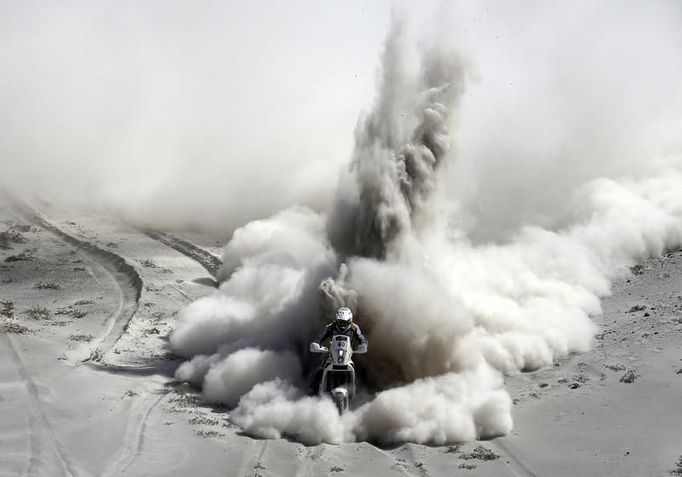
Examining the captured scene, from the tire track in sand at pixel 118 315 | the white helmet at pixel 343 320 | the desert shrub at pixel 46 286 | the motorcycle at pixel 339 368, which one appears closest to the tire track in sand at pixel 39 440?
the tire track in sand at pixel 118 315

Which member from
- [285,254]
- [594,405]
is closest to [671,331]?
[594,405]

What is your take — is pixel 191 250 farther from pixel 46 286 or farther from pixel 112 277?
pixel 46 286

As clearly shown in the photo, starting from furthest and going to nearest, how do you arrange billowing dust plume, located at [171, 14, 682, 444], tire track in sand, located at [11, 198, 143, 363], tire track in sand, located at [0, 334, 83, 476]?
tire track in sand, located at [11, 198, 143, 363]
billowing dust plume, located at [171, 14, 682, 444]
tire track in sand, located at [0, 334, 83, 476]

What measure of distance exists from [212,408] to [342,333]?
271 centimetres

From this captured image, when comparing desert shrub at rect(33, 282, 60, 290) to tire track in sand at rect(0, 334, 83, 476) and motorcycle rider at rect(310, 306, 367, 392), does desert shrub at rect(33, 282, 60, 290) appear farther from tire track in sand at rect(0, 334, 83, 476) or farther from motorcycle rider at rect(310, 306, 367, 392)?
motorcycle rider at rect(310, 306, 367, 392)

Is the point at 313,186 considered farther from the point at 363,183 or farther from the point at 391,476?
the point at 391,476

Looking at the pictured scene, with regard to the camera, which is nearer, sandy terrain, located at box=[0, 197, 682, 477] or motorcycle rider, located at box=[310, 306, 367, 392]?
sandy terrain, located at box=[0, 197, 682, 477]

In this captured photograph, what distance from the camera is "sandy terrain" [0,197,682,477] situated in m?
12.8

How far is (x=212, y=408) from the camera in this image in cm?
1584

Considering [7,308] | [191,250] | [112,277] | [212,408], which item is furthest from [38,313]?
[191,250]

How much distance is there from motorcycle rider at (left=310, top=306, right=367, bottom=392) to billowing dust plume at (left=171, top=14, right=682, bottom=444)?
0.61 meters

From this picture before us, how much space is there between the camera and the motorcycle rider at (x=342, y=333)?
51.0ft

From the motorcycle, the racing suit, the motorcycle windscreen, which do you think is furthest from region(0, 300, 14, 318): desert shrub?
the motorcycle windscreen

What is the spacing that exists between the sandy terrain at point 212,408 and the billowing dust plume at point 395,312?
46 cm
